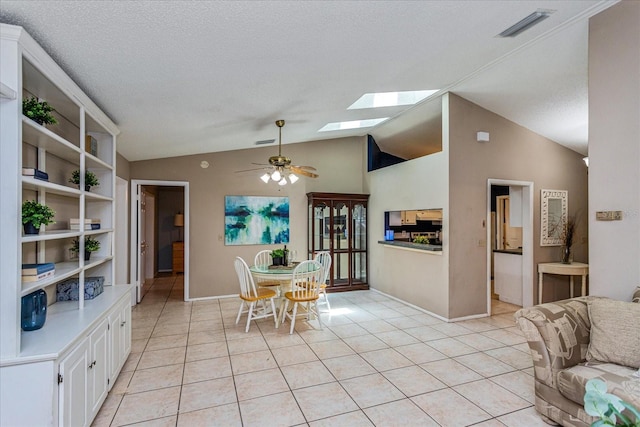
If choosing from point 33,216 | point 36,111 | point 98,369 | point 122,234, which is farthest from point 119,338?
point 122,234

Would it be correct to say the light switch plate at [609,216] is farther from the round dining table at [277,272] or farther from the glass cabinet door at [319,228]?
the glass cabinet door at [319,228]

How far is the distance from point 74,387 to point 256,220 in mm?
4264

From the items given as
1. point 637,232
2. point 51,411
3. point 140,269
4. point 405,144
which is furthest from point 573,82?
point 140,269

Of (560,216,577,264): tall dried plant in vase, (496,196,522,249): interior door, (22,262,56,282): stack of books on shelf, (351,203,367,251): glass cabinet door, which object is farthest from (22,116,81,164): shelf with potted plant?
(496,196,522,249): interior door

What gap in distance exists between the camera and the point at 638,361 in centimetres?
204

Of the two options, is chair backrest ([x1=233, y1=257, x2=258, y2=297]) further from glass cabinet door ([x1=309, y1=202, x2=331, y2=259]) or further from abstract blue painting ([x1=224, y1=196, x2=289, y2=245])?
glass cabinet door ([x1=309, y1=202, x2=331, y2=259])

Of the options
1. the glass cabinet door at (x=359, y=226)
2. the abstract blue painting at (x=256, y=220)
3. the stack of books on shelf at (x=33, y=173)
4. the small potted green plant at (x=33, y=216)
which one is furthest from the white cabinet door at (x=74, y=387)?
the glass cabinet door at (x=359, y=226)

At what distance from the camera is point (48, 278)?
202 centimetres

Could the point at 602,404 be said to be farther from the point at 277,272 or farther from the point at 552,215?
the point at 552,215

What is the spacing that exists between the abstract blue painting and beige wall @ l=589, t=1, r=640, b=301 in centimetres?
461

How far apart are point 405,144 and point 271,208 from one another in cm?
292

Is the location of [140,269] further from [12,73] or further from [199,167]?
[12,73]

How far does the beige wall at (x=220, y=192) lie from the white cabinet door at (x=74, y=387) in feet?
12.0

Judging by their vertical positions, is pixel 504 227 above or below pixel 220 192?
below
